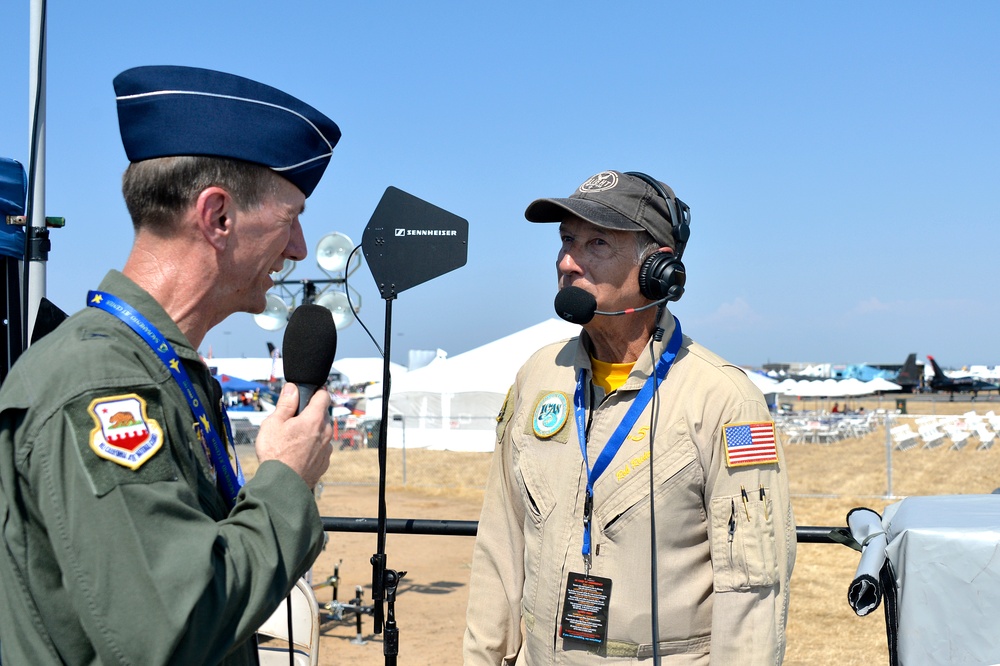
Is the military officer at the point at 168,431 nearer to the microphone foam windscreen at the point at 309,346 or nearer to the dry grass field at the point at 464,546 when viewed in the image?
the microphone foam windscreen at the point at 309,346

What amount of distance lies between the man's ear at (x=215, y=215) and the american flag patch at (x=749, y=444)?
163 centimetres

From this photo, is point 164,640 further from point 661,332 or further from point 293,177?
point 661,332

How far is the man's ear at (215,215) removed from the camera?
1633mm

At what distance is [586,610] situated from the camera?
106 inches

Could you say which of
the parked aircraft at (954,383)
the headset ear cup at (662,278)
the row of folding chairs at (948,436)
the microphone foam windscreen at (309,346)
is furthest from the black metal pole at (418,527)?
the parked aircraft at (954,383)

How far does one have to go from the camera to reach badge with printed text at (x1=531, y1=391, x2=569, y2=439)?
2.97 metres

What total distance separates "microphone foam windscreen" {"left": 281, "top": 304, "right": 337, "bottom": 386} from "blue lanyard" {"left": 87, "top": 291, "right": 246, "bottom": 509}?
190mm

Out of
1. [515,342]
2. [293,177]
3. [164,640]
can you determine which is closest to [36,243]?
[293,177]

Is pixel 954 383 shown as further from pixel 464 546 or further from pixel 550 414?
pixel 550 414

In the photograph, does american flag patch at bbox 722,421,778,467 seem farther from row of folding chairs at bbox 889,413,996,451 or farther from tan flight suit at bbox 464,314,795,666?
row of folding chairs at bbox 889,413,996,451

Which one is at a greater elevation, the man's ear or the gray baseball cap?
the gray baseball cap

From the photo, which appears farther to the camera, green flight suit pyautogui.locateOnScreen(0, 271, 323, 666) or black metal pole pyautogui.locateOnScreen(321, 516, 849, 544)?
black metal pole pyautogui.locateOnScreen(321, 516, 849, 544)

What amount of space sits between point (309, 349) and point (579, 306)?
4.08 ft

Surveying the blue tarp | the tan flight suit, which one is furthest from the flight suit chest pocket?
the blue tarp
